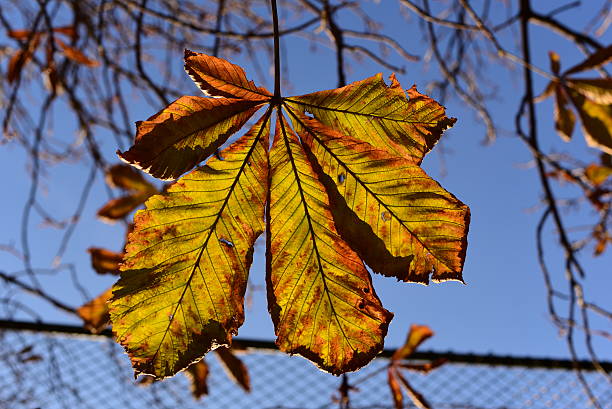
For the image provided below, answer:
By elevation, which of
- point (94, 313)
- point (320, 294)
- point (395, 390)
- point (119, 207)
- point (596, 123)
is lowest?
point (395, 390)

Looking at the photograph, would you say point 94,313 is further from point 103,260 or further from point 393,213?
point 393,213

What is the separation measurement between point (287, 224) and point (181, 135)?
13 cm

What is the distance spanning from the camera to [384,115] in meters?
0.51

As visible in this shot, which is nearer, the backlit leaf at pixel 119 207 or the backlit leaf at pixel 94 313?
the backlit leaf at pixel 94 313

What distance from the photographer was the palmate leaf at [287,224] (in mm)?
459

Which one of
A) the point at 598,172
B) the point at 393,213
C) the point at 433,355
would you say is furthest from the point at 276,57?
the point at 433,355

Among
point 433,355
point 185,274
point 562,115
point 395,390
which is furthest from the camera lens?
point 433,355

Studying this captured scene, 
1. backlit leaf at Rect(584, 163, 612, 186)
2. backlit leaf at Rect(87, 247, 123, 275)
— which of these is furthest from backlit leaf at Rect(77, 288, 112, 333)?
backlit leaf at Rect(584, 163, 612, 186)

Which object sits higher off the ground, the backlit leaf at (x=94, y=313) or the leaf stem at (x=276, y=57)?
the leaf stem at (x=276, y=57)

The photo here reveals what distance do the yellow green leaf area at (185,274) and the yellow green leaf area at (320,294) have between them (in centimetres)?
3

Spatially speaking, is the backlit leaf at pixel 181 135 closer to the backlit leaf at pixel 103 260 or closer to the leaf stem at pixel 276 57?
the leaf stem at pixel 276 57

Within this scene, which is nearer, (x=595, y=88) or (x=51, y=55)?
(x=595, y=88)

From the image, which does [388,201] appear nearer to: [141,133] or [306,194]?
[306,194]

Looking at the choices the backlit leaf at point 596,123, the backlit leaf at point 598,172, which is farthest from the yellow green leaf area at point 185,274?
the backlit leaf at point 598,172
